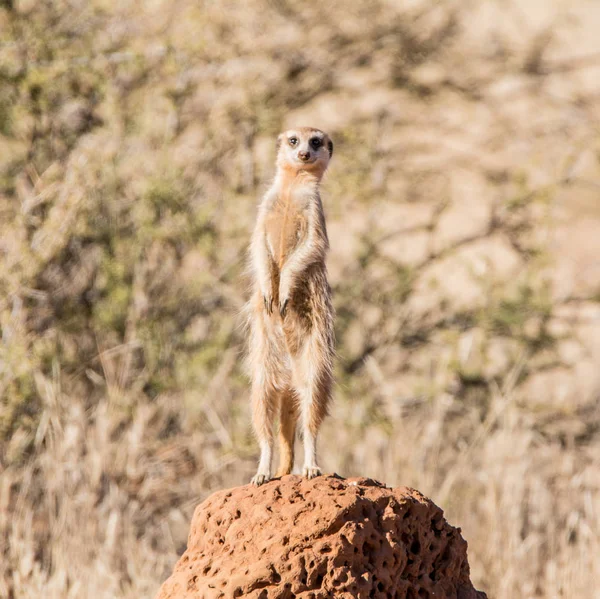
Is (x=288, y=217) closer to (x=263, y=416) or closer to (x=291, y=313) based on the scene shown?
(x=291, y=313)

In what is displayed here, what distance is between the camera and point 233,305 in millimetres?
7336

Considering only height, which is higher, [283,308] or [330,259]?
[283,308]

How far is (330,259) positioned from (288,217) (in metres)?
5.23

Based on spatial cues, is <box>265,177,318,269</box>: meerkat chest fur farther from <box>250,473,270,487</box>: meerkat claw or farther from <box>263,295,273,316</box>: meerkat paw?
<box>250,473,270,487</box>: meerkat claw

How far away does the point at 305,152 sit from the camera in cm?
292

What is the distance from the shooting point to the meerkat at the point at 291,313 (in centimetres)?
280

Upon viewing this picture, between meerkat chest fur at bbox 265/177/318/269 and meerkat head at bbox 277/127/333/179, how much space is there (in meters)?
0.05

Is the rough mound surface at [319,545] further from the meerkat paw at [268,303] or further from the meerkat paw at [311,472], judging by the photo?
the meerkat paw at [268,303]

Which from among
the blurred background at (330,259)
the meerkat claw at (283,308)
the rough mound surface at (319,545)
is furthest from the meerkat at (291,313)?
the blurred background at (330,259)

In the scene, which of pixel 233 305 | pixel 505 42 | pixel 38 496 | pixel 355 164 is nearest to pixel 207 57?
pixel 355 164

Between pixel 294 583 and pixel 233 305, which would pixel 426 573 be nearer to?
pixel 294 583

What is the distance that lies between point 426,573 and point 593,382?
19.7 ft

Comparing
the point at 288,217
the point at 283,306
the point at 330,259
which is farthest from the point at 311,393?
the point at 330,259

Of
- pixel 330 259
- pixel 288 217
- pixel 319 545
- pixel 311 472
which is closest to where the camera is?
pixel 319 545
